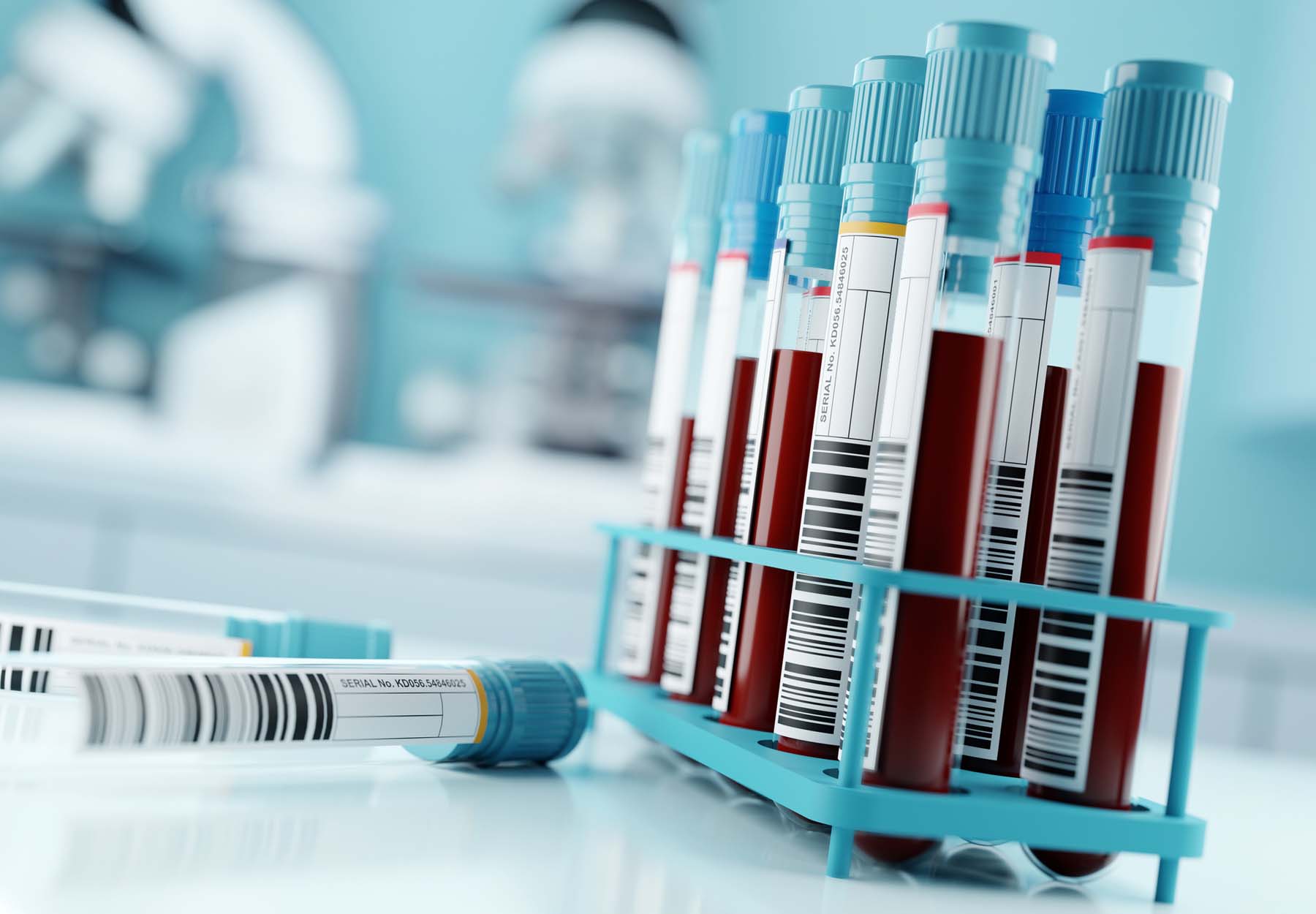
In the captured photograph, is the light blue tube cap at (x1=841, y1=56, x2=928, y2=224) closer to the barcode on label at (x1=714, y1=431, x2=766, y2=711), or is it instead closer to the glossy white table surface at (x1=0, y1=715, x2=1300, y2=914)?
the barcode on label at (x1=714, y1=431, x2=766, y2=711)

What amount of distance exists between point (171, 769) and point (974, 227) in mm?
415

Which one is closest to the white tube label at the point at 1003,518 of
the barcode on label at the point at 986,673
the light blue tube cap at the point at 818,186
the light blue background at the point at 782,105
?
the barcode on label at the point at 986,673

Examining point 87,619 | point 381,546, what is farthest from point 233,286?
point 87,619

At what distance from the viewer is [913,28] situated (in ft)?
8.89

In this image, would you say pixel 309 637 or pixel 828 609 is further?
pixel 309 637

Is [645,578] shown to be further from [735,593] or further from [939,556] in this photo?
[939,556]

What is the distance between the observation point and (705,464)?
68 centimetres

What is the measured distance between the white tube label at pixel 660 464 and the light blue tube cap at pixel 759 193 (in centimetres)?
6

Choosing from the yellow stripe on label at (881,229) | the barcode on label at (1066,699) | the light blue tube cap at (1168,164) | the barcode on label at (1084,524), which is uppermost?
the light blue tube cap at (1168,164)

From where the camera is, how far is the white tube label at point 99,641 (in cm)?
59

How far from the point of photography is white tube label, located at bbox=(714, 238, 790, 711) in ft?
1.93

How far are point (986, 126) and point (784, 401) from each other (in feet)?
0.53

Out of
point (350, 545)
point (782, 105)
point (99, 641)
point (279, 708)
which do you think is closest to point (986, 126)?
point (279, 708)

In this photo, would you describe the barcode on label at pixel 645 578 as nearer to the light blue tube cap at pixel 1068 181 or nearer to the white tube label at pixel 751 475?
the white tube label at pixel 751 475
